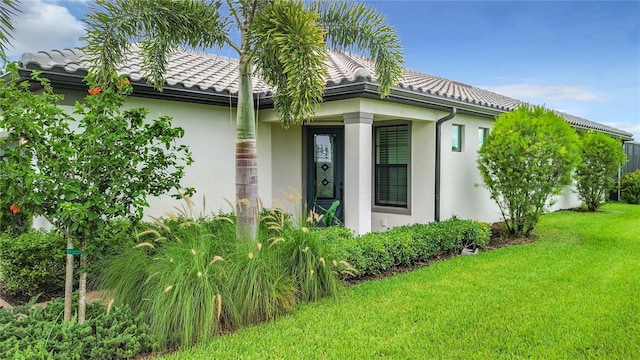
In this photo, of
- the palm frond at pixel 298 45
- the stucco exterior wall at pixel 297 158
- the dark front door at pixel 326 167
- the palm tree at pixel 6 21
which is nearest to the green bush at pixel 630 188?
the stucco exterior wall at pixel 297 158

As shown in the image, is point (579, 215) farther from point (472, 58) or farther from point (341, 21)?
point (341, 21)

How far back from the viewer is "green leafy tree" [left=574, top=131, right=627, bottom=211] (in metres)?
15.0

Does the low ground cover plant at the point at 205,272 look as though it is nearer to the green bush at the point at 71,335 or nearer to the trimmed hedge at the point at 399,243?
the trimmed hedge at the point at 399,243

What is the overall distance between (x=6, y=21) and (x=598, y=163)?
1753cm

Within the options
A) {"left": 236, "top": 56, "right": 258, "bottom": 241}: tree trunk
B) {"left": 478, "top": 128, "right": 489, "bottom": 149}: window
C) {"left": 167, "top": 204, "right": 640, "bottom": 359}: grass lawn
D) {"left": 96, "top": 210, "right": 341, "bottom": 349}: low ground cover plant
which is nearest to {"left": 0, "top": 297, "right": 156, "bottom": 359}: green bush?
{"left": 96, "top": 210, "right": 341, "bottom": 349}: low ground cover plant

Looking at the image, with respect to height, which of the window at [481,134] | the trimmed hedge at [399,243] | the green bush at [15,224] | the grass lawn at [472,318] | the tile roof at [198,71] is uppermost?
the tile roof at [198,71]

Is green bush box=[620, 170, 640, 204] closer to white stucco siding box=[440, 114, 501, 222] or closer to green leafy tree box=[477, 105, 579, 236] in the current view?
white stucco siding box=[440, 114, 501, 222]

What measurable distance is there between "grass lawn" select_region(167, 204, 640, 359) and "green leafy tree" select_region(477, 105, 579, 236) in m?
2.45

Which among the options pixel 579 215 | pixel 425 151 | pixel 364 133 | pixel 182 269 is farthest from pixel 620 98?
pixel 182 269

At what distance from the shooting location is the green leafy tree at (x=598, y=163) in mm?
14969

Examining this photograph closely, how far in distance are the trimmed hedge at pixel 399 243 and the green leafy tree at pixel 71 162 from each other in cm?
278

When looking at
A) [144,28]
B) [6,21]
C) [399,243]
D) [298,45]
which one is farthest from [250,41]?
[399,243]

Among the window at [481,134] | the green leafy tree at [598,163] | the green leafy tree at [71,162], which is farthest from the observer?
the green leafy tree at [598,163]

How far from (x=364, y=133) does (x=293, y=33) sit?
333cm
